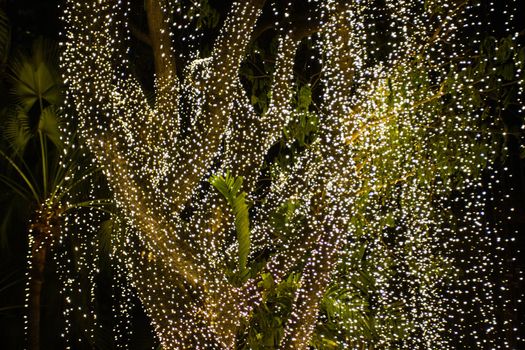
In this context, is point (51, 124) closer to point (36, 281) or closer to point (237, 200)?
point (36, 281)

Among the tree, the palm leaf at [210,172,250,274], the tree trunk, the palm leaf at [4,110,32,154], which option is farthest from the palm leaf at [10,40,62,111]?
the palm leaf at [210,172,250,274]

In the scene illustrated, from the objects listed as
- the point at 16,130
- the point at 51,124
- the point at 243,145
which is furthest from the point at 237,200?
the point at 16,130

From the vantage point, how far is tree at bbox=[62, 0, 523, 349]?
11.1 ft

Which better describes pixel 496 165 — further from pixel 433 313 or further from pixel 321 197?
pixel 321 197

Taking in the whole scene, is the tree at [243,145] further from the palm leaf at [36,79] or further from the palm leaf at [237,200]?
the palm leaf at [36,79]

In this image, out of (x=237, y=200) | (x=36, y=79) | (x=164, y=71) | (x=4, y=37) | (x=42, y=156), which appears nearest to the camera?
(x=237, y=200)

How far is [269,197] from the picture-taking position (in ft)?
15.0

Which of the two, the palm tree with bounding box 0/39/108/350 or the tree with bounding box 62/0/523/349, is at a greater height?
the palm tree with bounding box 0/39/108/350

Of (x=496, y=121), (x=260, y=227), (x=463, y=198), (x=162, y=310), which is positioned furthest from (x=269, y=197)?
(x=463, y=198)

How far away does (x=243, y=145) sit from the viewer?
12.3 feet

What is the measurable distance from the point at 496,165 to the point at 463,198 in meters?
1.01

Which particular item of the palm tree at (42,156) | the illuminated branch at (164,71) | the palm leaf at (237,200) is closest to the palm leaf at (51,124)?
the palm tree at (42,156)

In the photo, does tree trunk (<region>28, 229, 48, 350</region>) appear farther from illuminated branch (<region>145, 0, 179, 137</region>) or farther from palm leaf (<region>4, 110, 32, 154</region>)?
illuminated branch (<region>145, 0, 179, 137</region>)

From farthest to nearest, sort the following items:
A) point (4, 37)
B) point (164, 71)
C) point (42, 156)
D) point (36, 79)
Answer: point (42, 156)
point (36, 79)
point (4, 37)
point (164, 71)
